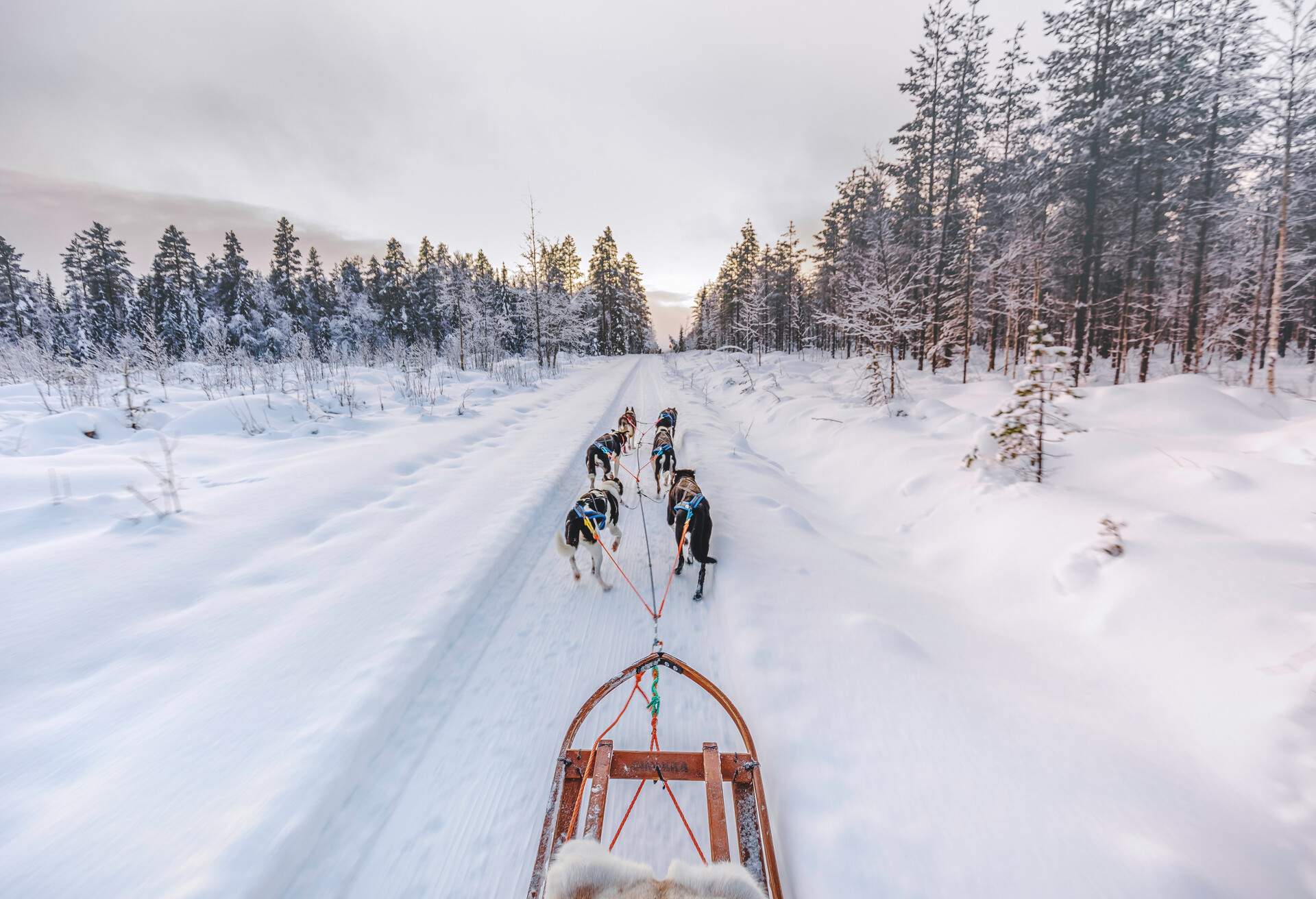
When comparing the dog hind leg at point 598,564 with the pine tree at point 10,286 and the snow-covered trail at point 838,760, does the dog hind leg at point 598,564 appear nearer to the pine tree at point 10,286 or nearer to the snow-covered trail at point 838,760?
the snow-covered trail at point 838,760

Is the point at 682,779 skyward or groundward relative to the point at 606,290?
groundward

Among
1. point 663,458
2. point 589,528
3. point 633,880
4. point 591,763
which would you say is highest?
point 663,458

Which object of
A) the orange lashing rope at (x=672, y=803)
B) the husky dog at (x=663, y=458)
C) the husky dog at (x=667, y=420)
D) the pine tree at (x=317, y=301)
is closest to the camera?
the orange lashing rope at (x=672, y=803)

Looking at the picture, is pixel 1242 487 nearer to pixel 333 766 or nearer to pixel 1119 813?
pixel 1119 813

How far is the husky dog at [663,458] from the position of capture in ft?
21.5

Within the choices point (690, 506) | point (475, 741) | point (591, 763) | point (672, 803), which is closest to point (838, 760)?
point (672, 803)

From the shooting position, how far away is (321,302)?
43.5 meters

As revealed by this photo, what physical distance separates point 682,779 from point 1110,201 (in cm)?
2203

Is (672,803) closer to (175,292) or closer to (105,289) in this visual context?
(175,292)

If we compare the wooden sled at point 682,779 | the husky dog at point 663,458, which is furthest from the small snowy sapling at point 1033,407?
the wooden sled at point 682,779

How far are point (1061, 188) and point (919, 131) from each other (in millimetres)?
6362

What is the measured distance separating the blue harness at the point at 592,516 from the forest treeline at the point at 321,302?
21.9 metres

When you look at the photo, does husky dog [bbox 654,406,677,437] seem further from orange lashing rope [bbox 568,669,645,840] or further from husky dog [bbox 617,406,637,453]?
orange lashing rope [bbox 568,669,645,840]

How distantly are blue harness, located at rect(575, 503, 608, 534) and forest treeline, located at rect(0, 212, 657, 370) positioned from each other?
2192cm
